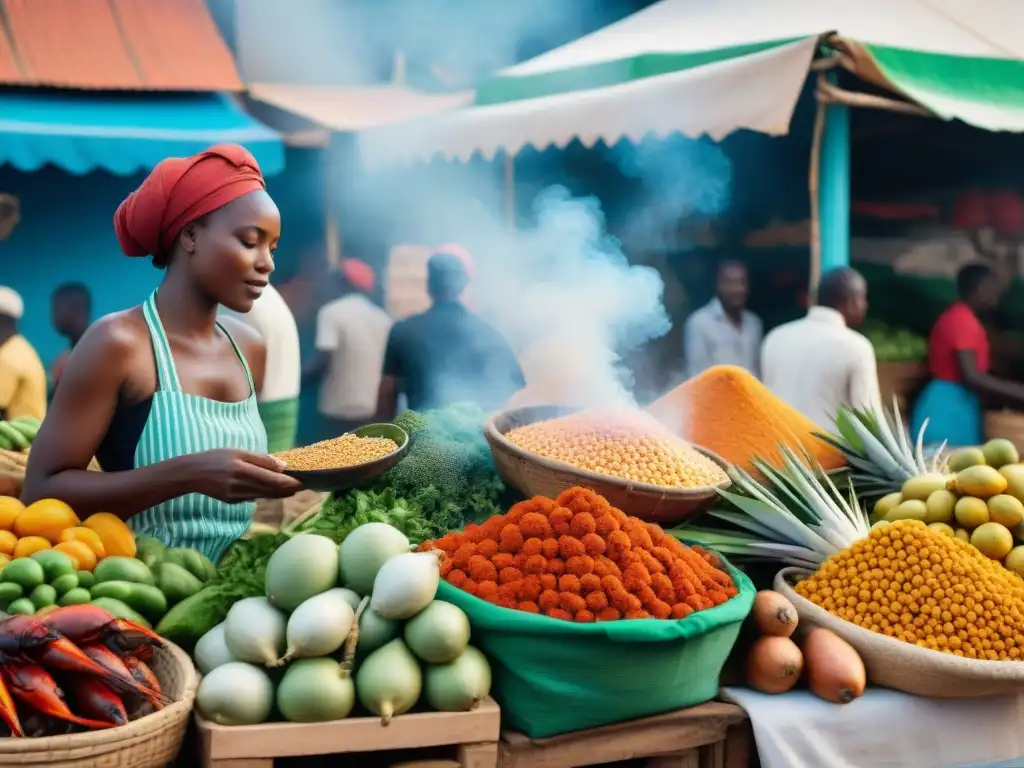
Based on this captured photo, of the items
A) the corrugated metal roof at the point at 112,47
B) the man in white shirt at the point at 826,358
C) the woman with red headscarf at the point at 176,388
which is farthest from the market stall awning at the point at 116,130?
the woman with red headscarf at the point at 176,388

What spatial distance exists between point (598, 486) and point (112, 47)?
655 centimetres

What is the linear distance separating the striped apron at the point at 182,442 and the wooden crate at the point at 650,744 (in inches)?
33.6

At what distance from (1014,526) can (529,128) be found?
374 cm

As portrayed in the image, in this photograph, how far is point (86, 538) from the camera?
2045mm

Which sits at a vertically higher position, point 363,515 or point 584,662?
point 363,515

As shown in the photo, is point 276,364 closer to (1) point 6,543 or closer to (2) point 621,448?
(2) point 621,448

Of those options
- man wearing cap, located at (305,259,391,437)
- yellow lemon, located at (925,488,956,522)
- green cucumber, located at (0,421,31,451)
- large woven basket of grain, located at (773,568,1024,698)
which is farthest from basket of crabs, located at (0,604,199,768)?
man wearing cap, located at (305,259,391,437)

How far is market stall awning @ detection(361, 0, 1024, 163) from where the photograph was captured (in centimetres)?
506

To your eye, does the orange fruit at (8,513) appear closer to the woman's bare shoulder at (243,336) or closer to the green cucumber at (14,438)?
the woman's bare shoulder at (243,336)

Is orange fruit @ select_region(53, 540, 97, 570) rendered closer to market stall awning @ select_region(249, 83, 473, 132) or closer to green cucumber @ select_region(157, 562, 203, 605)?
green cucumber @ select_region(157, 562, 203, 605)

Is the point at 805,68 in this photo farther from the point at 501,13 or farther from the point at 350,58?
the point at 350,58

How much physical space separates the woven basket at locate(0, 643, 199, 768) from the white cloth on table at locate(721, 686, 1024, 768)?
1.02 metres

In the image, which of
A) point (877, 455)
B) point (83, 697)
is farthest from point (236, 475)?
point (877, 455)

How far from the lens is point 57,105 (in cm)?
696
